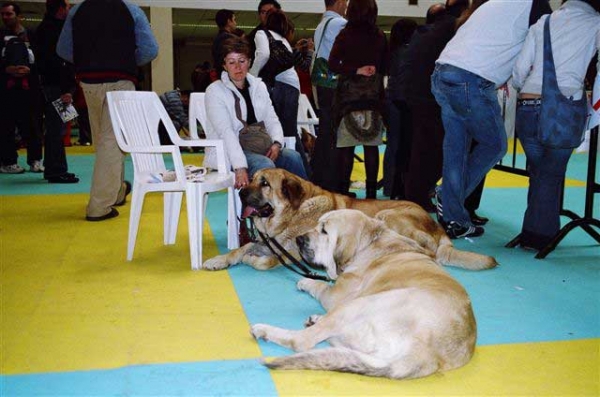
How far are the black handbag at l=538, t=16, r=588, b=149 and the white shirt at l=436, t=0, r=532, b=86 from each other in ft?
1.04

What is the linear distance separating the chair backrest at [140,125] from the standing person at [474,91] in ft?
7.64

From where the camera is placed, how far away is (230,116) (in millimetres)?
5176

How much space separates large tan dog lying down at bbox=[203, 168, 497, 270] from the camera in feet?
14.6

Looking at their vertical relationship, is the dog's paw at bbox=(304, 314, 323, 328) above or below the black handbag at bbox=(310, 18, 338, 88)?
below

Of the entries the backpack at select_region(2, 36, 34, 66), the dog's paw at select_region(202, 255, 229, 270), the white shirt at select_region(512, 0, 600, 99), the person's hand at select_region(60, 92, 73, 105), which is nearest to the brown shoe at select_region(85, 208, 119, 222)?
the dog's paw at select_region(202, 255, 229, 270)

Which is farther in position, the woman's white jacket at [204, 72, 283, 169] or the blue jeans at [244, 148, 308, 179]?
the blue jeans at [244, 148, 308, 179]

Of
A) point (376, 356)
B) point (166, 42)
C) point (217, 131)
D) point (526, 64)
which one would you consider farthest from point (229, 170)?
point (166, 42)

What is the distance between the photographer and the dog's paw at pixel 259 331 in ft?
10.3

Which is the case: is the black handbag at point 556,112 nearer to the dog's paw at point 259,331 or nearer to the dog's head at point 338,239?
the dog's head at point 338,239

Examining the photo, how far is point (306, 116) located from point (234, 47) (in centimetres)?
425

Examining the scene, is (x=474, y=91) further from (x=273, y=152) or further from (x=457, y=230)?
(x=273, y=152)

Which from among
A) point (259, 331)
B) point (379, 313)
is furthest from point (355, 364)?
point (259, 331)

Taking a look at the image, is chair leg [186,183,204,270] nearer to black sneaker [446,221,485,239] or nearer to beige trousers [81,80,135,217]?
beige trousers [81,80,135,217]

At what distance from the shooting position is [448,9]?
6.11 meters
